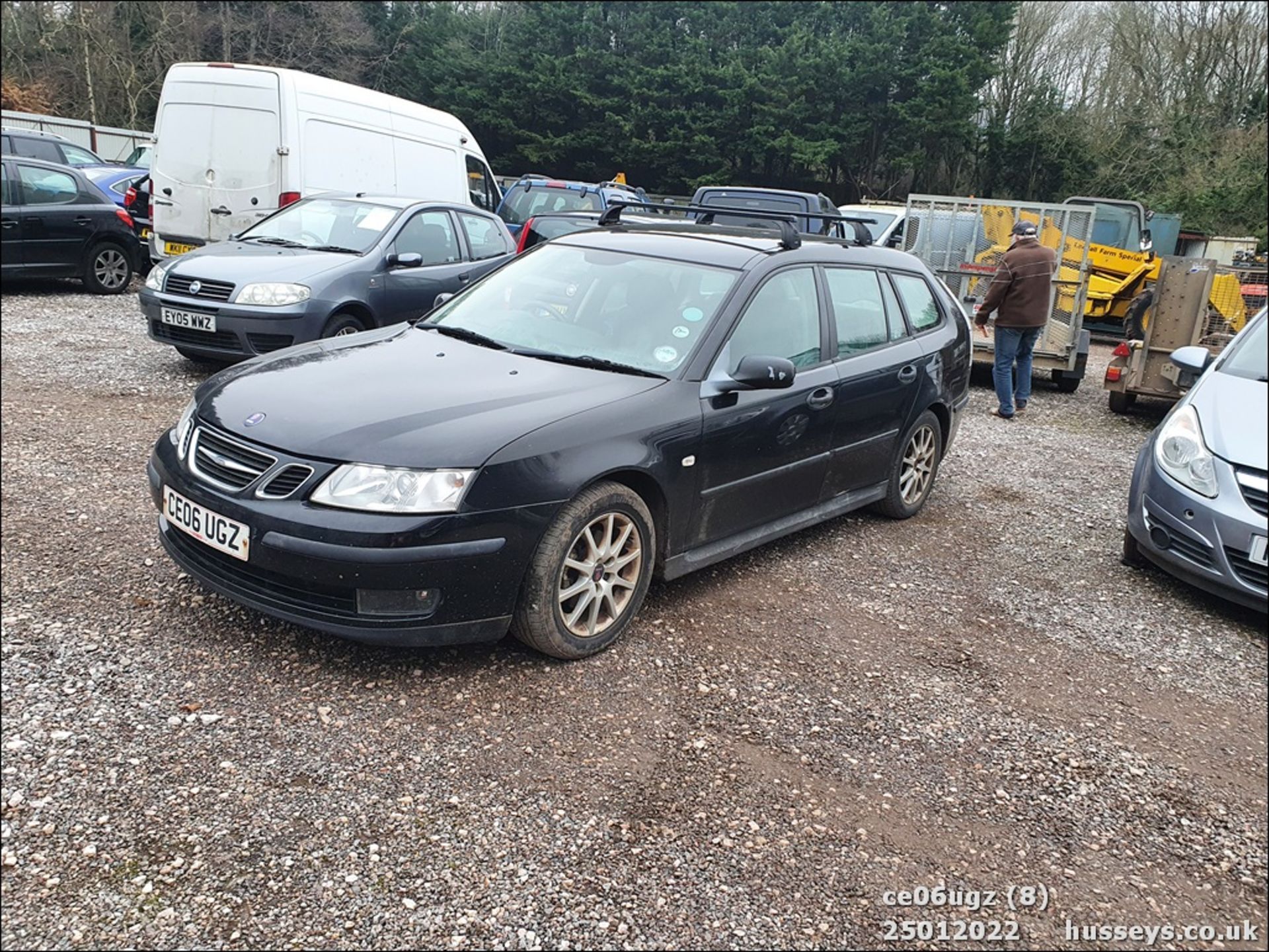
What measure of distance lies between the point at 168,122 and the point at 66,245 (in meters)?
1.74

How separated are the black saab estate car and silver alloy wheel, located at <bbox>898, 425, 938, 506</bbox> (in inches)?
7.4

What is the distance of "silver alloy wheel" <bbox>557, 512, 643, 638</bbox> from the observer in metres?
3.62

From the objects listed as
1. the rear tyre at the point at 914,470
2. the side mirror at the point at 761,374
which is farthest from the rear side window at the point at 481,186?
the side mirror at the point at 761,374

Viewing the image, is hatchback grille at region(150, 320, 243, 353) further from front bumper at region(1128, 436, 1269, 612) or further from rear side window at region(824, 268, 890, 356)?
front bumper at region(1128, 436, 1269, 612)

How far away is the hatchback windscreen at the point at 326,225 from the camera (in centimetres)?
818

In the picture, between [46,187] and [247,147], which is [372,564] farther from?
[46,187]

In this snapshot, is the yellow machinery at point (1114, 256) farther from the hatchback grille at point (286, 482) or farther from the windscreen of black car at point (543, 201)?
the hatchback grille at point (286, 482)

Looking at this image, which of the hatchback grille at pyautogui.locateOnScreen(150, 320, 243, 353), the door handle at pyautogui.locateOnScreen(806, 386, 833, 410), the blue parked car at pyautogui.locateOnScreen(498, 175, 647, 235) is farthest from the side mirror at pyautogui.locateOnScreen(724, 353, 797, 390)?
the blue parked car at pyautogui.locateOnScreen(498, 175, 647, 235)

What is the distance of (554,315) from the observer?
4.52m

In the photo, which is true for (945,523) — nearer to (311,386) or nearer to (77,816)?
(311,386)

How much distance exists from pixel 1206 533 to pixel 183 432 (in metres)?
4.29

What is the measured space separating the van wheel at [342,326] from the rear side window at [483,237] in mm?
1500

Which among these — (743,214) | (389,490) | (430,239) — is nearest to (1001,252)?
(430,239)

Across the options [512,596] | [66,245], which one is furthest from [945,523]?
[66,245]
